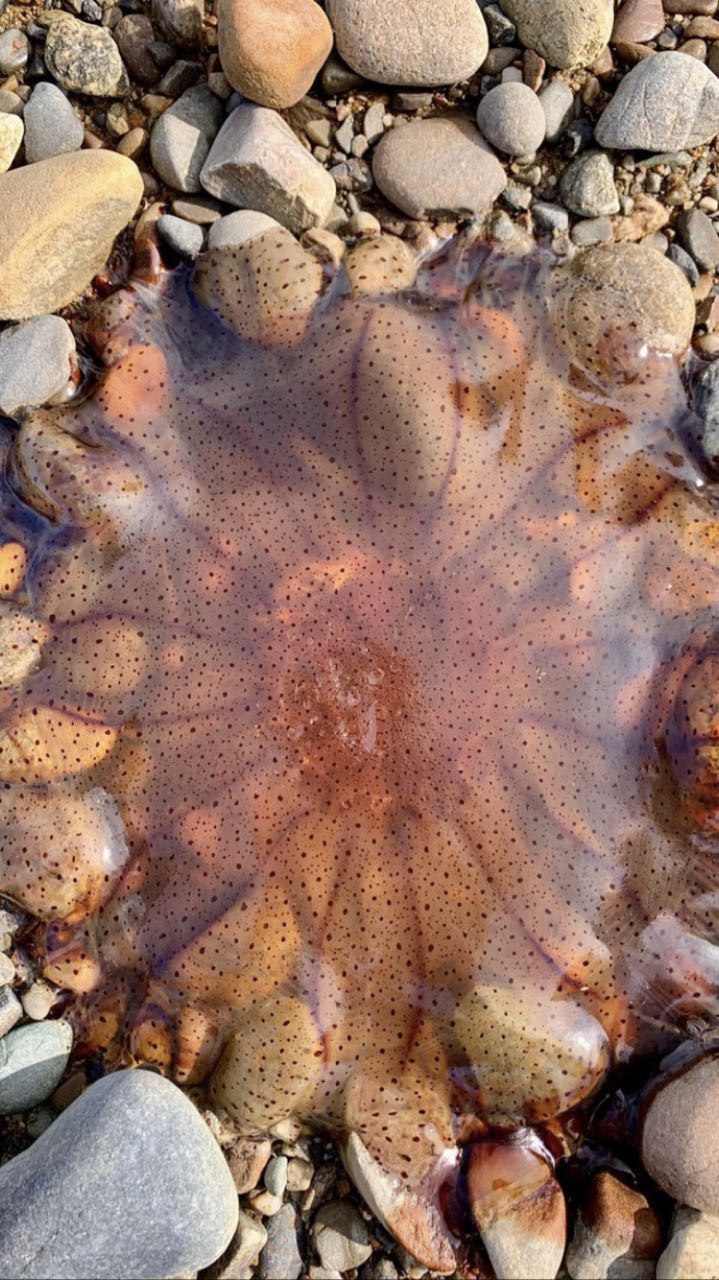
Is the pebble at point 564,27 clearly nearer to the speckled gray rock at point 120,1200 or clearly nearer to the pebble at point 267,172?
the pebble at point 267,172

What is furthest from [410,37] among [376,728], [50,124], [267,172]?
[376,728]

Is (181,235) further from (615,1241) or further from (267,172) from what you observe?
(615,1241)

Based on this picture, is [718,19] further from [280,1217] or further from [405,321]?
[280,1217]

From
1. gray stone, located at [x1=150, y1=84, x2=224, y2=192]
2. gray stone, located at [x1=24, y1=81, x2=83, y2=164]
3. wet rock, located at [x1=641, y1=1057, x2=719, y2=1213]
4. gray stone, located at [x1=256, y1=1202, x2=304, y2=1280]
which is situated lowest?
gray stone, located at [x1=256, y1=1202, x2=304, y2=1280]

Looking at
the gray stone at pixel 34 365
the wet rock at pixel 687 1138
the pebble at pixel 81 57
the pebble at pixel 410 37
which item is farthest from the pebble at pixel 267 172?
the wet rock at pixel 687 1138

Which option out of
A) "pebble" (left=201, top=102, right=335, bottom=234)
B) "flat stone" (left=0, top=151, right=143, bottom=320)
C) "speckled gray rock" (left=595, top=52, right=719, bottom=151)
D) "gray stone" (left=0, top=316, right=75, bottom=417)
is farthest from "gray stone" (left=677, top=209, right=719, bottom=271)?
"gray stone" (left=0, top=316, right=75, bottom=417)

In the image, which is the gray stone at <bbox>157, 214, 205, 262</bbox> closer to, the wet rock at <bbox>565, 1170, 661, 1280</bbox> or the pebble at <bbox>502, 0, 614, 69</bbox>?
the pebble at <bbox>502, 0, 614, 69</bbox>

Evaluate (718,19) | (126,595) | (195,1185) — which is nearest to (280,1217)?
(195,1185)
